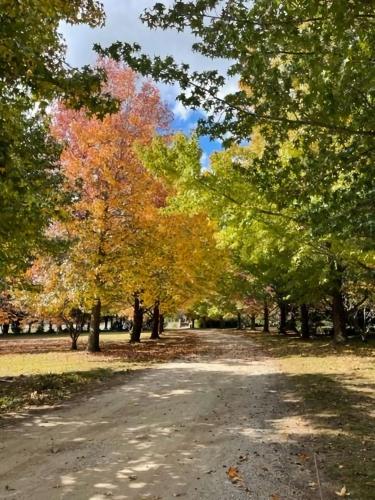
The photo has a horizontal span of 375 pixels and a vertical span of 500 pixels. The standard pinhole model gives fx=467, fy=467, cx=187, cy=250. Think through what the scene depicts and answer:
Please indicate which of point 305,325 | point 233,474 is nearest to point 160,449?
point 233,474

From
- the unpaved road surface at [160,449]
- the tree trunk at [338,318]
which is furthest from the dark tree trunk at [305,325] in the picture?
the unpaved road surface at [160,449]

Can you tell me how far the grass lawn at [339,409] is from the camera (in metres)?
5.67

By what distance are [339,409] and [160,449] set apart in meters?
4.10

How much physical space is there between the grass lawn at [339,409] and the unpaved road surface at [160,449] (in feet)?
1.01

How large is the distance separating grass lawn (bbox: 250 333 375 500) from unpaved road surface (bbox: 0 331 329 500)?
1.01 ft

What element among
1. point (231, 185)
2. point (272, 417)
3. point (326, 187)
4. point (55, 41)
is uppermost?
point (55, 41)

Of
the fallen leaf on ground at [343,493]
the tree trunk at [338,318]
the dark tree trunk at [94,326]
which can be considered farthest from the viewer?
the tree trunk at [338,318]


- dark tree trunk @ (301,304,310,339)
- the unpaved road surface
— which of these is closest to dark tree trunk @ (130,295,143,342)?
dark tree trunk @ (301,304,310,339)

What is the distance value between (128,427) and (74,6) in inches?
251

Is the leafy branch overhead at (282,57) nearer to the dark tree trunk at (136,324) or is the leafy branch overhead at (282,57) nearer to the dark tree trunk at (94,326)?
the dark tree trunk at (94,326)

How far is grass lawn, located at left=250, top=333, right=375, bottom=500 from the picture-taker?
567 cm

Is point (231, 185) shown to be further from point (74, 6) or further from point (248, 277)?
point (248, 277)

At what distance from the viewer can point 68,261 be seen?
57.3ft

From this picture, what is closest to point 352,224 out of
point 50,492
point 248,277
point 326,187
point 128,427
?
point 326,187
